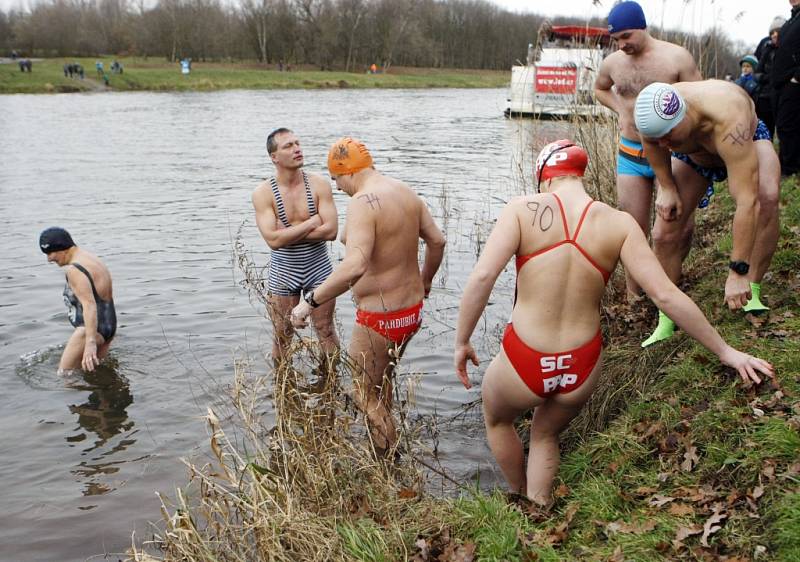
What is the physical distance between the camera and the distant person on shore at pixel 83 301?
7.47 m

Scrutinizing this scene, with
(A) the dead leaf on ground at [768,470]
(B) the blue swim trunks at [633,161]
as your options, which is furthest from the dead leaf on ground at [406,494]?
(B) the blue swim trunks at [633,161]

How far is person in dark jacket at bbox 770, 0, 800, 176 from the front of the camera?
7.76 metres

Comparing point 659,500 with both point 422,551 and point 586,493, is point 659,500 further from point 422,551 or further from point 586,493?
point 422,551

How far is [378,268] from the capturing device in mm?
5246

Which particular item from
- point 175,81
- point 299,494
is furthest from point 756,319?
point 175,81

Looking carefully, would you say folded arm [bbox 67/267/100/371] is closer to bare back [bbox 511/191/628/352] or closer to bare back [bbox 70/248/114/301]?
bare back [bbox 70/248/114/301]

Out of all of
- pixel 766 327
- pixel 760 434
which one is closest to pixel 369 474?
pixel 760 434

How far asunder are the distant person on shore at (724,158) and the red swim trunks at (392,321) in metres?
1.68

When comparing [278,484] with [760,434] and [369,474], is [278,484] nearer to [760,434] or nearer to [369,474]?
[369,474]

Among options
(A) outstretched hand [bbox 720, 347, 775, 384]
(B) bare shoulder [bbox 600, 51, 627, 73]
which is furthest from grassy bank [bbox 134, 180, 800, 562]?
(B) bare shoulder [bbox 600, 51, 627, 73]

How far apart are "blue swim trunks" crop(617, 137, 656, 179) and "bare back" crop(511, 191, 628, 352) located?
86.2 inches

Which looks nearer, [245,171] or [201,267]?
[201,267]

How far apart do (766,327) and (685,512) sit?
1901 mm

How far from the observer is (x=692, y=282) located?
660 cm
